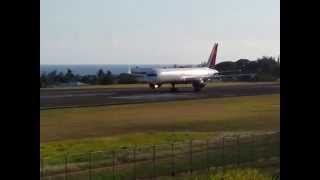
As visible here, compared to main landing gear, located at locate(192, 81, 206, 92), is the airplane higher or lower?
higher

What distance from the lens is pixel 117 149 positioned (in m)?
15.4

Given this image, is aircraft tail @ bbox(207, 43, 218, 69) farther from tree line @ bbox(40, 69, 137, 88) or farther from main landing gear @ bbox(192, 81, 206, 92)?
main landing gear @ bbox(192, 81, 206, 92)

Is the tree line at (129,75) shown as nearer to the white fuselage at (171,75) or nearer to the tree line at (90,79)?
the tree line at (90,79)

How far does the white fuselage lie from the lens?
43312mm

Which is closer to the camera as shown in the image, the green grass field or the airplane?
the green grass field

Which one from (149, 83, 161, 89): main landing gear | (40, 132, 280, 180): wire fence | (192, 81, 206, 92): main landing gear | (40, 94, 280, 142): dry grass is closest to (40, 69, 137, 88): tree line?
(149, 83, 161, 89): main landing gear

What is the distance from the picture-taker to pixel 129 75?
177 feet

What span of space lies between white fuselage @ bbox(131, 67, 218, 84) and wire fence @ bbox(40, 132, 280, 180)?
27388 millimetres

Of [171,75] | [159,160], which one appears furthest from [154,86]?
[159,160]

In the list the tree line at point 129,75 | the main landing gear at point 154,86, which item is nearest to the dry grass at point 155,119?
the main landing gear at point 154,86

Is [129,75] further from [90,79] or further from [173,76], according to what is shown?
[173,76]

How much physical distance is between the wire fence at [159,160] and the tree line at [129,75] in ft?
98.7

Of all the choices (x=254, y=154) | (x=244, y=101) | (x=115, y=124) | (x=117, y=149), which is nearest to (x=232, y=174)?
(x=254, y=154)

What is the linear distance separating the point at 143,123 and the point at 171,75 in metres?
21.6
